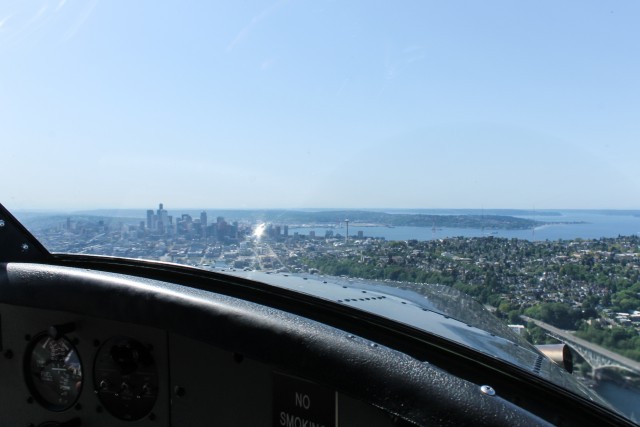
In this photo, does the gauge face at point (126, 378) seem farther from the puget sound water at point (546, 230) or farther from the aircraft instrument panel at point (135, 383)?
the puget sound water at point (546, 230)

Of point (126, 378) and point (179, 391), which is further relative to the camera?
point (126, 378)

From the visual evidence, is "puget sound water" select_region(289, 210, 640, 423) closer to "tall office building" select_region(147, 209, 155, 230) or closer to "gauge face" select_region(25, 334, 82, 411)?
"tall office building" select_region(147, 209, 155, 230)

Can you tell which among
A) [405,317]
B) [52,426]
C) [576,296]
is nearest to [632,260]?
[576,296]

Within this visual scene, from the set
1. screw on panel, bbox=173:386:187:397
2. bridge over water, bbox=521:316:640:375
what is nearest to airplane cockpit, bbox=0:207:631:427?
screw on panel, bbox=173:386:187:397

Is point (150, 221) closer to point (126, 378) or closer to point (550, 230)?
point (126, 378)

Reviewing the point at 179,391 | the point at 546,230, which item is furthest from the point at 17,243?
the point at 546,230

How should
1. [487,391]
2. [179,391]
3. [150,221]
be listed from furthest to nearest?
[150,221] < [179,391] < [487,391]

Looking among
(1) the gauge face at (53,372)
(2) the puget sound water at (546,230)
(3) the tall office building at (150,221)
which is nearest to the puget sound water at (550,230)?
(2) the puget sound water at (546,230)

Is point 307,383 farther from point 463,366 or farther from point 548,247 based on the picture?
point 548,247
